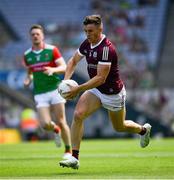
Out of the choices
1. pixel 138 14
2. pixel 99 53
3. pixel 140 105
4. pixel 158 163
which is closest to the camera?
pixel 99 53

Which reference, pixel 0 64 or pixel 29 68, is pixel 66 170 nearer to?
pixel 29 68

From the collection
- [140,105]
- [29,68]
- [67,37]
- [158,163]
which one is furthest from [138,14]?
[158,163]

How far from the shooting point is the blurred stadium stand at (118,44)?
30.8 m

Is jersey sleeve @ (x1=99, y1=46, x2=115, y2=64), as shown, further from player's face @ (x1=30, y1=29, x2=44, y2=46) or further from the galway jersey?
player's face @ (x1=30, y1=29, x2=44, y2=46)

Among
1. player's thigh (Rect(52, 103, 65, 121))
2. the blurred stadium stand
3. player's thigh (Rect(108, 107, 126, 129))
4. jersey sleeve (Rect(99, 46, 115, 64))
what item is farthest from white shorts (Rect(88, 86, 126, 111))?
the blurred stadium stand

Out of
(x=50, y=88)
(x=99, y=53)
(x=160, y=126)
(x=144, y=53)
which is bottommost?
(x=160, y=126)

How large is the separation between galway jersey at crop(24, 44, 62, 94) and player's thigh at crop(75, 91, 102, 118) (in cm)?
411

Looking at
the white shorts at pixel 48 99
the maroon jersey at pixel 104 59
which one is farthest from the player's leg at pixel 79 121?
the white shorts at pixel 48 99

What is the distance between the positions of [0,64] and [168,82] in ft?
24.7

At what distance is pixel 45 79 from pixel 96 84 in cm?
488

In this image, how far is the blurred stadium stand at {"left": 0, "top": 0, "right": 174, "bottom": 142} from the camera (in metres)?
30.8

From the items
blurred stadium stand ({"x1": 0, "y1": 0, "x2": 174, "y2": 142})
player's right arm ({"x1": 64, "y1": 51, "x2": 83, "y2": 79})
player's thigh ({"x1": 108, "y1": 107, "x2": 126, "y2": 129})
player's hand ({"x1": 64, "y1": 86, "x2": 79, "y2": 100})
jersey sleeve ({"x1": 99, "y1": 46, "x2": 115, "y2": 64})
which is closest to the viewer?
player's hand ({"x1": 64, "y1": 86, "x2": 79, "y2": 100})

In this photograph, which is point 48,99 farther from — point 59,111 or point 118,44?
point 118,44

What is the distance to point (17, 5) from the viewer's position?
37.1 metres
